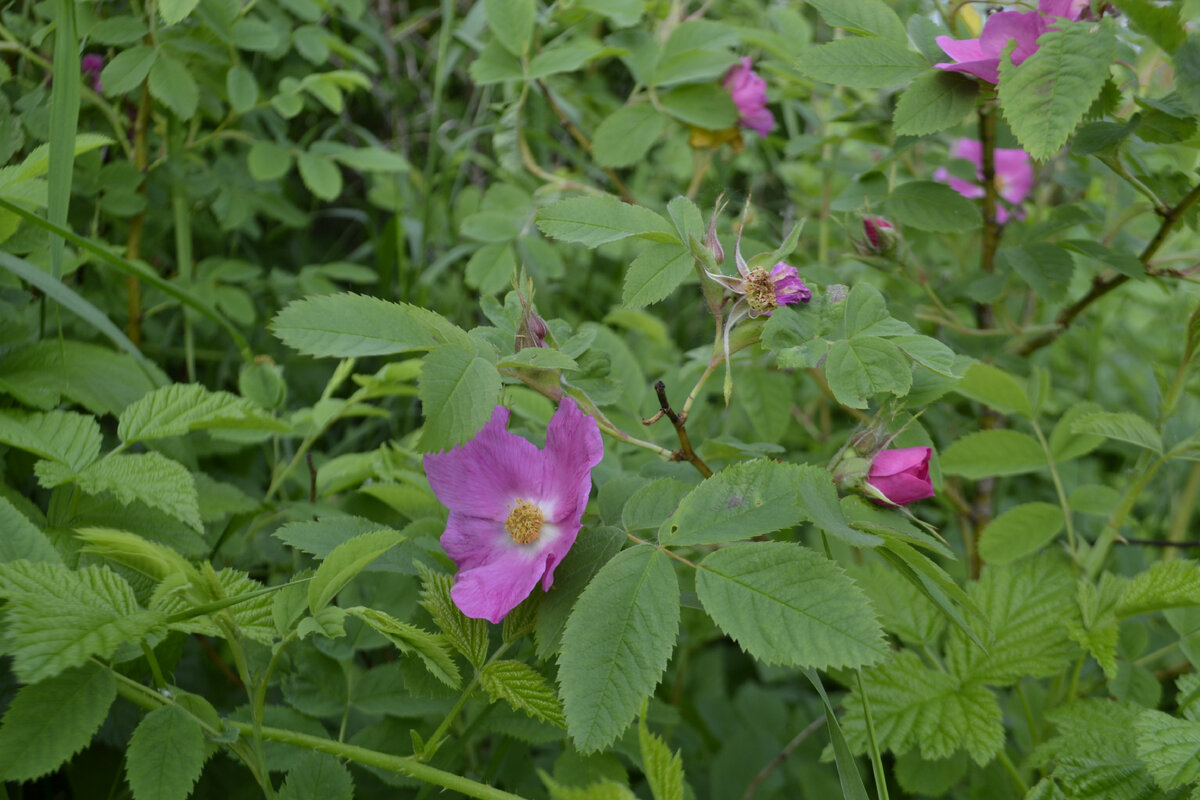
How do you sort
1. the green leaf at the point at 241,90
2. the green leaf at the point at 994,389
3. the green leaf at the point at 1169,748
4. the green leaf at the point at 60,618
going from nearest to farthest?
the green leaf at the point at 60,618
the green leaf at the point at 1169,748
the green leaf at the point at 994,389
the green leaf at the point at 241,90

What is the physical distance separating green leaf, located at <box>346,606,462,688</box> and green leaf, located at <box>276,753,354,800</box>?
15cm

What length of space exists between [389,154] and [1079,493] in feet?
4.16

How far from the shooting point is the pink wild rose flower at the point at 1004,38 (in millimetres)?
889

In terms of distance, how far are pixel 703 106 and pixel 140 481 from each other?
41.9 inches

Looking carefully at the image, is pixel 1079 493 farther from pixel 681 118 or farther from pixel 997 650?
pixel 681 118

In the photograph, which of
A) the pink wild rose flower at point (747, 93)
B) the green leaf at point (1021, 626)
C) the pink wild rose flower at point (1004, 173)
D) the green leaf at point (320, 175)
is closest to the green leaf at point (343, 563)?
the green leaf at point (1021, 626)

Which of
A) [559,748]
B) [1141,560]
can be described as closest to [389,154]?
[559,748]

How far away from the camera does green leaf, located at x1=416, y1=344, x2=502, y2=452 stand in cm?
68

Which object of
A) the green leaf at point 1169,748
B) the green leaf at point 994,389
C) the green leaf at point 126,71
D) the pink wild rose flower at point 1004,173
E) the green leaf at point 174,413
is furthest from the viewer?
the pink wild rose flower at point 1004,173

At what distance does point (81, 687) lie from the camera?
2.29 feet

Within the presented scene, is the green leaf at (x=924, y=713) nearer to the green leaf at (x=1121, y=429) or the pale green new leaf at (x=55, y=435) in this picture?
the green leaf at (x=1121, y=429)

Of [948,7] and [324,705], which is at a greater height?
[948,7]

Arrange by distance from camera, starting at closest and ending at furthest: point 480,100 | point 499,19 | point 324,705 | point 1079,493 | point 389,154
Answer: point 324,705 → point 1079,493 → point 499,19 → point 389,154 → point 480,100

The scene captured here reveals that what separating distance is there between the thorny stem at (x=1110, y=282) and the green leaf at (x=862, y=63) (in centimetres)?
34
